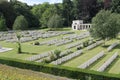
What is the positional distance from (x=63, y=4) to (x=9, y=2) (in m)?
24.1

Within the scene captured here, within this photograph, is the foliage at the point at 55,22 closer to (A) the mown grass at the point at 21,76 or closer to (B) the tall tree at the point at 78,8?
(B) the tall tree at the point at 78,8

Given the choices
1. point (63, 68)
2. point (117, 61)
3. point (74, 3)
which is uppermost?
point (74, 3)

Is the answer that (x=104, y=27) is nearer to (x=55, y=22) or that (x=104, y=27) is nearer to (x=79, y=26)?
(x=55, y=22)

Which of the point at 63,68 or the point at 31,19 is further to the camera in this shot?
the point at 31,19

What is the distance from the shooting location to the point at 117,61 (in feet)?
99.5

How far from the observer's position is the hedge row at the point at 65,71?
18.9 m

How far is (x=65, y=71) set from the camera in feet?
67.6

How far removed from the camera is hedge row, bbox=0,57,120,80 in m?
18.9

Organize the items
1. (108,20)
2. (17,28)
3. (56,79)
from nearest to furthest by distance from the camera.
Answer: (56,79) → (108,20) → (17,28)

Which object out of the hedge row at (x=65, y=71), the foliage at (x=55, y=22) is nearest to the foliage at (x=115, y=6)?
the foliage at (x=55, y=22)

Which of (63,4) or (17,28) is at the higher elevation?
(63,4)

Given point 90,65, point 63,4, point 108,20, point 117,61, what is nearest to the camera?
point 90,65

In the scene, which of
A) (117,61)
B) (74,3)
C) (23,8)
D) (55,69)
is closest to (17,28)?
(23,8)

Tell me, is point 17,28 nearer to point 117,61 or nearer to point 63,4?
point 63,4
